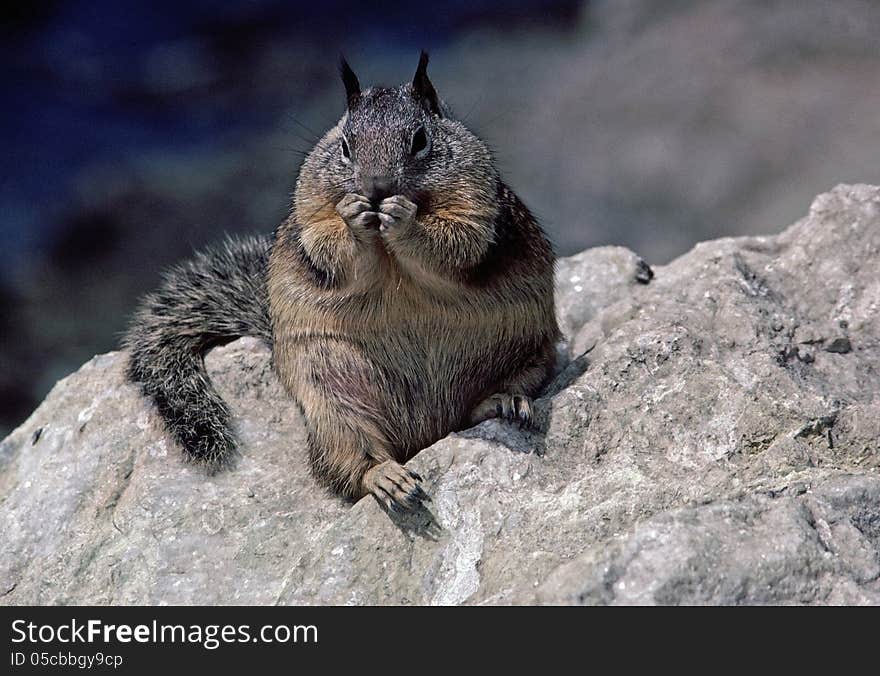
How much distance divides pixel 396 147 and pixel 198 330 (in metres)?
1.39

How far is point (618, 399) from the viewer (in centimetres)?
339

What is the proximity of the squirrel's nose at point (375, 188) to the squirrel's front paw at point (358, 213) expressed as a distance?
3 cm

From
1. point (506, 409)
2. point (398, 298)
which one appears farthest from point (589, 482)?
point (398, 298)

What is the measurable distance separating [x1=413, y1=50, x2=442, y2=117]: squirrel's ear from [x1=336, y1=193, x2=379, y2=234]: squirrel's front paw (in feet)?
1.89

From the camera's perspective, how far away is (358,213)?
313 centimetres

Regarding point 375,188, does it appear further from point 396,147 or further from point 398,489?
point 398,489

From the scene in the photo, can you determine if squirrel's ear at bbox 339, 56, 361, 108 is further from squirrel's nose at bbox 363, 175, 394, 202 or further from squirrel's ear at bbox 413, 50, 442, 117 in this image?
squirrel's nose at bbox 363, 175, 394, 202

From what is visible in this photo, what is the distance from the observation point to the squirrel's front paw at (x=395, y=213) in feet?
10.2

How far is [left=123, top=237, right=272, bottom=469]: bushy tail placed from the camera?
385cm

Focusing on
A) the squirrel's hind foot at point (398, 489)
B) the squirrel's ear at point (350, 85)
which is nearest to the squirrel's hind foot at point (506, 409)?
the squirrel's hind foot at point (398, 489)

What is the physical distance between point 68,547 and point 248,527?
621 millimetres

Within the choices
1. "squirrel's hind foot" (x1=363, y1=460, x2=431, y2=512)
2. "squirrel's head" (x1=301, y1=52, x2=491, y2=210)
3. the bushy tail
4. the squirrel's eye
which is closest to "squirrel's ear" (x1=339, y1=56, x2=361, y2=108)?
"squirrel's head" (x1=301, y1=52, x2=491, y2=210)

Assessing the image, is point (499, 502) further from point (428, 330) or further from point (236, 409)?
point (236, 409)
